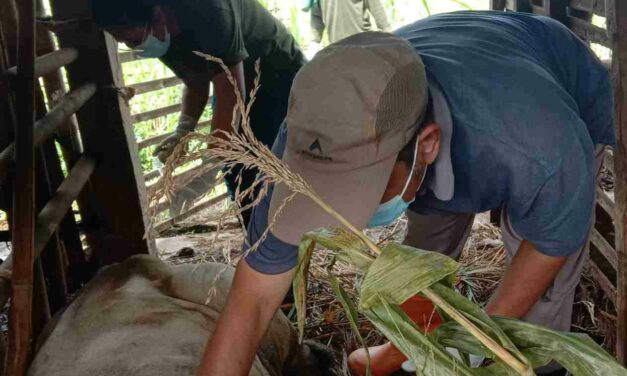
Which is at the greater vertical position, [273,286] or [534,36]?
[534,36]

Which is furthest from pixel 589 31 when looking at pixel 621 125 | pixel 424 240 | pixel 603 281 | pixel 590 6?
pixel 621 125

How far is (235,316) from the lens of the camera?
1.53m

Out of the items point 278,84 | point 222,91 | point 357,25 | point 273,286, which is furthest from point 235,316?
point 357,25

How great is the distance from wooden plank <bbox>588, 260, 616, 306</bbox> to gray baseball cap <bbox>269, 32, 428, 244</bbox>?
176 centimetres

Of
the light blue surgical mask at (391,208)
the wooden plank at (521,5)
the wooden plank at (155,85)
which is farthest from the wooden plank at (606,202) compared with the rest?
the wooden plank at (155,85)

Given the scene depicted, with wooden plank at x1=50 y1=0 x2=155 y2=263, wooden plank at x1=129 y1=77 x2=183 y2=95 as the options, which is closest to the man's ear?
wooden plank at x1=50 y1=0 x2=155 y2=263

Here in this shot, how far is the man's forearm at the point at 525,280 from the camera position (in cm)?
159

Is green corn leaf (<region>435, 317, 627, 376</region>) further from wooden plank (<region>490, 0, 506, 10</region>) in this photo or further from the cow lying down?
wooden plank (<region>490, 0, 506, 10</region>)

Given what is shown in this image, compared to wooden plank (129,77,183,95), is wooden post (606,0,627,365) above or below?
above

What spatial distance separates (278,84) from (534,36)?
4.59ft

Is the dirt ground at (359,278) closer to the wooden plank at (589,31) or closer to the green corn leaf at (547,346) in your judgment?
the wooden plank at (589,31)

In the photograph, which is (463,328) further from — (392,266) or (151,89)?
(151,89)

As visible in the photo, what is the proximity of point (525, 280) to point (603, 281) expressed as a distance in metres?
1.43

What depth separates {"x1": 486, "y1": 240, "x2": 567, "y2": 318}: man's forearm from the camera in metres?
1.59
